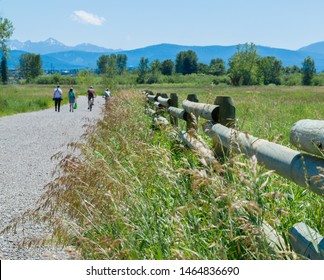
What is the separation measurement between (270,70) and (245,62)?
4792cm

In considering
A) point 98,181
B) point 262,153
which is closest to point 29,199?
point 98,181

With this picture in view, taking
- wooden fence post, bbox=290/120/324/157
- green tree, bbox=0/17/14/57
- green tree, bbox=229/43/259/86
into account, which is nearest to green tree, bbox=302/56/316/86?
green tree, bbox=229/43/259/86

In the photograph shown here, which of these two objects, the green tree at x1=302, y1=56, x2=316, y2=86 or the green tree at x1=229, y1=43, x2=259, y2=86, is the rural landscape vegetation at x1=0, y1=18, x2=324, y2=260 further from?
the green tree at x1=302, y1=56, x2=316, y2=86

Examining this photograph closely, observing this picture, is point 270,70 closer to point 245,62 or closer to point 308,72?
point 308,72

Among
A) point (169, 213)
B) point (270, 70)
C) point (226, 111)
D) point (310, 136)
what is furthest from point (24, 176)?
point (270, 70)

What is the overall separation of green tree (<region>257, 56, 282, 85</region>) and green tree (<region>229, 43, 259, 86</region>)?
13404 millimetres

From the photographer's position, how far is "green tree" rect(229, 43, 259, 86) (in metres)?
120

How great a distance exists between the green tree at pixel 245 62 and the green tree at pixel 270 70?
44.0 ft

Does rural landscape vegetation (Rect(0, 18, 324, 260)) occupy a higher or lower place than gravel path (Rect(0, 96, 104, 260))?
higher

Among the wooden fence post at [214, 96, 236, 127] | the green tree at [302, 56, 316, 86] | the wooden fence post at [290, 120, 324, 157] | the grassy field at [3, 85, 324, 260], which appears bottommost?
the green tree at [302, 56, 316, 86]
